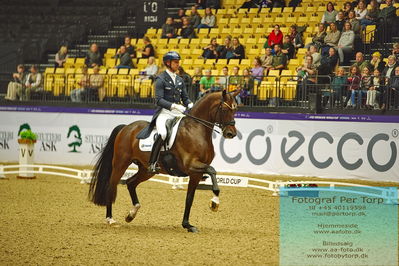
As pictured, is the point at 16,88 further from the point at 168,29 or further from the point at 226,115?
the point at 226,115

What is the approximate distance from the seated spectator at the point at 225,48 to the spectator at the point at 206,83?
2182 millimetres

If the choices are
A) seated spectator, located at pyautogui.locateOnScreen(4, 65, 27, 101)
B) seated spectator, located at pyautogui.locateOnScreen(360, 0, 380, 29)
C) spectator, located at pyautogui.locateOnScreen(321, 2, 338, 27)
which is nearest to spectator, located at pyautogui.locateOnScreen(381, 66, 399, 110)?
seated spectator, located at pyautogui.locateOnScreen(360, 0, 380, 29)

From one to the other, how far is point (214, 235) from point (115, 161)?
2.46 m

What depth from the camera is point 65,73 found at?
24891 mm

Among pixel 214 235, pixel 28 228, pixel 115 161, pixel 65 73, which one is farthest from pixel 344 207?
pixel 65 73

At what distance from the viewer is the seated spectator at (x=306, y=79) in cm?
2039

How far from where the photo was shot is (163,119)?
12445 mm

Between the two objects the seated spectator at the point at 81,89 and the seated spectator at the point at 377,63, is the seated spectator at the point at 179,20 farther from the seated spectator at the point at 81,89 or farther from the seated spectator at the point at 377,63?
the seated spectator at the point at 377,63

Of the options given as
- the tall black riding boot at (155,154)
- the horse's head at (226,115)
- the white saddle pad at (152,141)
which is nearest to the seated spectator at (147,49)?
the white saddle pad at (152,141)

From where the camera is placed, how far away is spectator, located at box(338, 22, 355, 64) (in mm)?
21131

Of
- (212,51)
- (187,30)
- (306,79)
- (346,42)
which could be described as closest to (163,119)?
(306,79)

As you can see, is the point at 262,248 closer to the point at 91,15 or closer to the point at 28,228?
the point at 28,228

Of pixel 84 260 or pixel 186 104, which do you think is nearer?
pixel 84 260

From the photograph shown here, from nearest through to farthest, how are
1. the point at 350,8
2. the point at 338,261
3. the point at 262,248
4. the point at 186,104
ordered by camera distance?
the point at 338,261 → the point at 262,248 → the point at 186,104 → the point at 350,8
